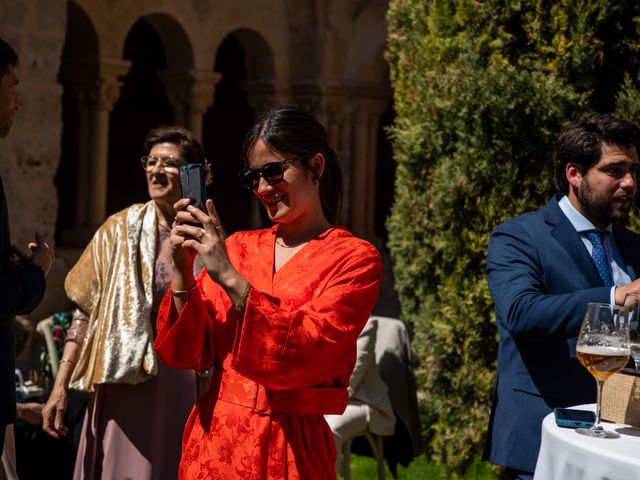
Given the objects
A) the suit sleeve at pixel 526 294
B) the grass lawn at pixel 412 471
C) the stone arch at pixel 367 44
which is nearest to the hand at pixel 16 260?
the suit sleeve at pixel 526 294

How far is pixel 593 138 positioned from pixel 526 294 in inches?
22.5

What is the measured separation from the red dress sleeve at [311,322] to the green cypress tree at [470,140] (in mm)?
2657

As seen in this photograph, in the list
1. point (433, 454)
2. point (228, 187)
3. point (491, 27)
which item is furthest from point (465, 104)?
point (228, 187)

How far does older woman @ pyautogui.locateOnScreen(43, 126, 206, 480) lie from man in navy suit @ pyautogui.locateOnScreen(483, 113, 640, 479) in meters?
1.26

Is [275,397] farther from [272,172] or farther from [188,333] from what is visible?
[272,172]

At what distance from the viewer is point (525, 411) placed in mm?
3461

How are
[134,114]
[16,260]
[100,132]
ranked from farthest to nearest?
[134,114]
[100,132]
[16,260]

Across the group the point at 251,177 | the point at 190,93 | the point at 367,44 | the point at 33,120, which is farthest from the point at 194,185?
the point at 367,44

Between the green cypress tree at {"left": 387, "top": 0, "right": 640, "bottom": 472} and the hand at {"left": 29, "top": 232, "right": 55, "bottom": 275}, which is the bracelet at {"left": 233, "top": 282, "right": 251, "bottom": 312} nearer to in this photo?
the hand at {"left": 29, "top": 232, "right": 55, "bottom": 275}

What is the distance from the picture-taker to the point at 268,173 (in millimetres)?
2805

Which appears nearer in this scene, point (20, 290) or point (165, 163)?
point (20, 290)

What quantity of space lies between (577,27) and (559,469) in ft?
9.66

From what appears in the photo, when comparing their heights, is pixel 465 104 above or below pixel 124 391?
above

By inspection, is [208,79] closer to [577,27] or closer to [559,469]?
[577,27]
